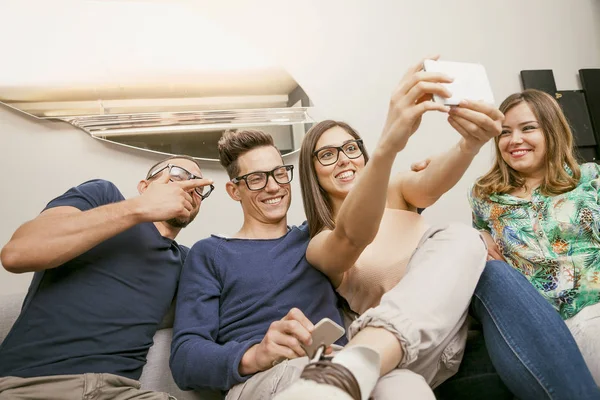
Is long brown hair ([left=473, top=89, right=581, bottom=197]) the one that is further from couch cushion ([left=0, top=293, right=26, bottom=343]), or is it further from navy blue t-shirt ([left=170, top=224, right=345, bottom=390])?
couch cushion ([left=0, top=293, right=26, bottom=343])

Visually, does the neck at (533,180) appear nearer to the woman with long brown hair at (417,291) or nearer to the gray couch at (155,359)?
the woman with long brown hair at (417,291)

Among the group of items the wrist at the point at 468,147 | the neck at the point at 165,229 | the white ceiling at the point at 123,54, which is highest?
the white ceiling at the point at 123,54

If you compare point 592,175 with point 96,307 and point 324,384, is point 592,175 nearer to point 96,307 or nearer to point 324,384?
point 324,384

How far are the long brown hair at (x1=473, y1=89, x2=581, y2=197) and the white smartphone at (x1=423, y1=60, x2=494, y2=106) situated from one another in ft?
2.04

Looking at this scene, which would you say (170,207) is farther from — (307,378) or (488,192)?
(488,192)

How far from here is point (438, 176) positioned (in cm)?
113

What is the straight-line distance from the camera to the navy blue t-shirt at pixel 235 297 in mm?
1006

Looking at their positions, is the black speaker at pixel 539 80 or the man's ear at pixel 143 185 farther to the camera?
the black speaker at pixel 539 80

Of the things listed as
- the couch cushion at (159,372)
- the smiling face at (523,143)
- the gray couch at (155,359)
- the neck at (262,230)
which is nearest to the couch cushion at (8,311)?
the gray couch at (155,359)

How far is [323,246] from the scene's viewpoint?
112cm

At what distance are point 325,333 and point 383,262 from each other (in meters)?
0.45

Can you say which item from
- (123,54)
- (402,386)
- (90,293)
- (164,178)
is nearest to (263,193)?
(164,178)

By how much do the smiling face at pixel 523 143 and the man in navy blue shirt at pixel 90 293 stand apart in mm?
1037

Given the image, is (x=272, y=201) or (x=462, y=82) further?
(x=272, y=201)
